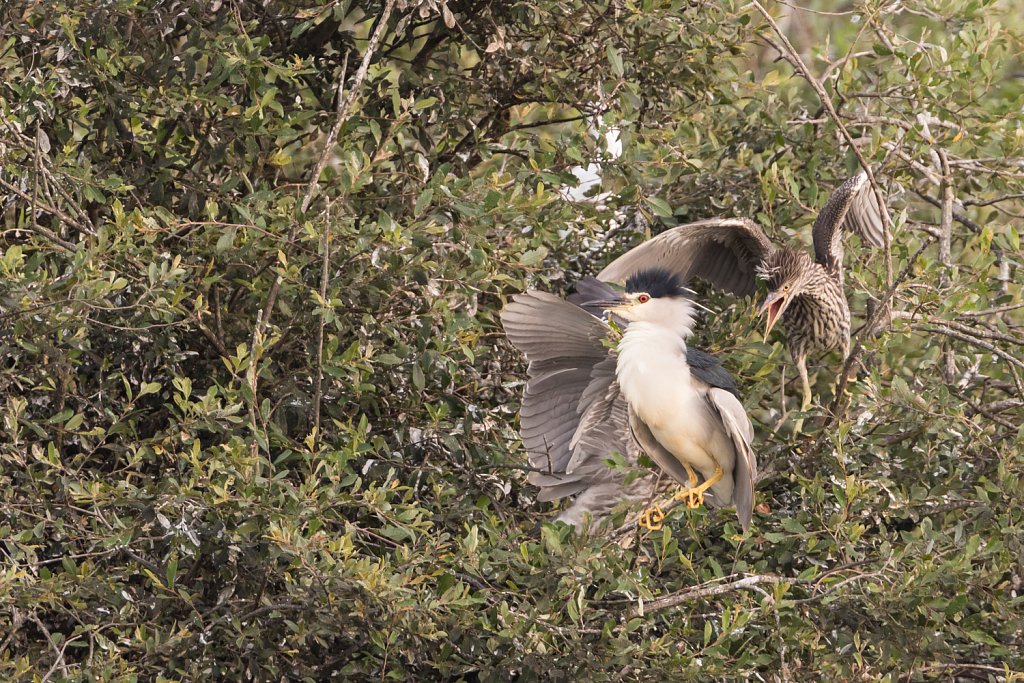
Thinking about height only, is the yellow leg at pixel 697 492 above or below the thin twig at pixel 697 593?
below

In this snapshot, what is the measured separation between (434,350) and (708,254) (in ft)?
4.51

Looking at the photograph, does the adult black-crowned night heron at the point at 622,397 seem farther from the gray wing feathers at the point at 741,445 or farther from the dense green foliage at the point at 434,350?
the dense green foliage at the point at 434,350

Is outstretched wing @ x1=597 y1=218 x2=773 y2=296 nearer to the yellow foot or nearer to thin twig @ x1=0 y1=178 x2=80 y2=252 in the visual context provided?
the yellow foot

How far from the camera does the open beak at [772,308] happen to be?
4.18 metres

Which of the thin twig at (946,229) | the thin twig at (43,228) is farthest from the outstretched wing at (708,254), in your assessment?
the thin twig at (43,228)

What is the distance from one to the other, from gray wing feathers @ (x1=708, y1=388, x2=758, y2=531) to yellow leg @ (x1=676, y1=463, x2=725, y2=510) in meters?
0.14

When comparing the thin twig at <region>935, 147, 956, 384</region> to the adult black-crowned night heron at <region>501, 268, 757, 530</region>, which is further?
the adult black-crowned night heron at <region>501, 268, 757, 530</region>

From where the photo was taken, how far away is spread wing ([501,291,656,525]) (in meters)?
3.88

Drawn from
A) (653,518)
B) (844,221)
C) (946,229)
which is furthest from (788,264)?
(653,518)

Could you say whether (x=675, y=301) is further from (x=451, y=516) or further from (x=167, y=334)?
(x=167, y=334)

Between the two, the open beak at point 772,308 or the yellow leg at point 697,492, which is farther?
the open beak at point 772,308

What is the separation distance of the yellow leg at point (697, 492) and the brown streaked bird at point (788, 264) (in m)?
0.29

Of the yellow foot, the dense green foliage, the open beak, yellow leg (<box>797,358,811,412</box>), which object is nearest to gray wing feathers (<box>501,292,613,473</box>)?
the dense green foliage

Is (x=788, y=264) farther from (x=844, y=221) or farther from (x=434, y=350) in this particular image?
(x=434, y=350)
